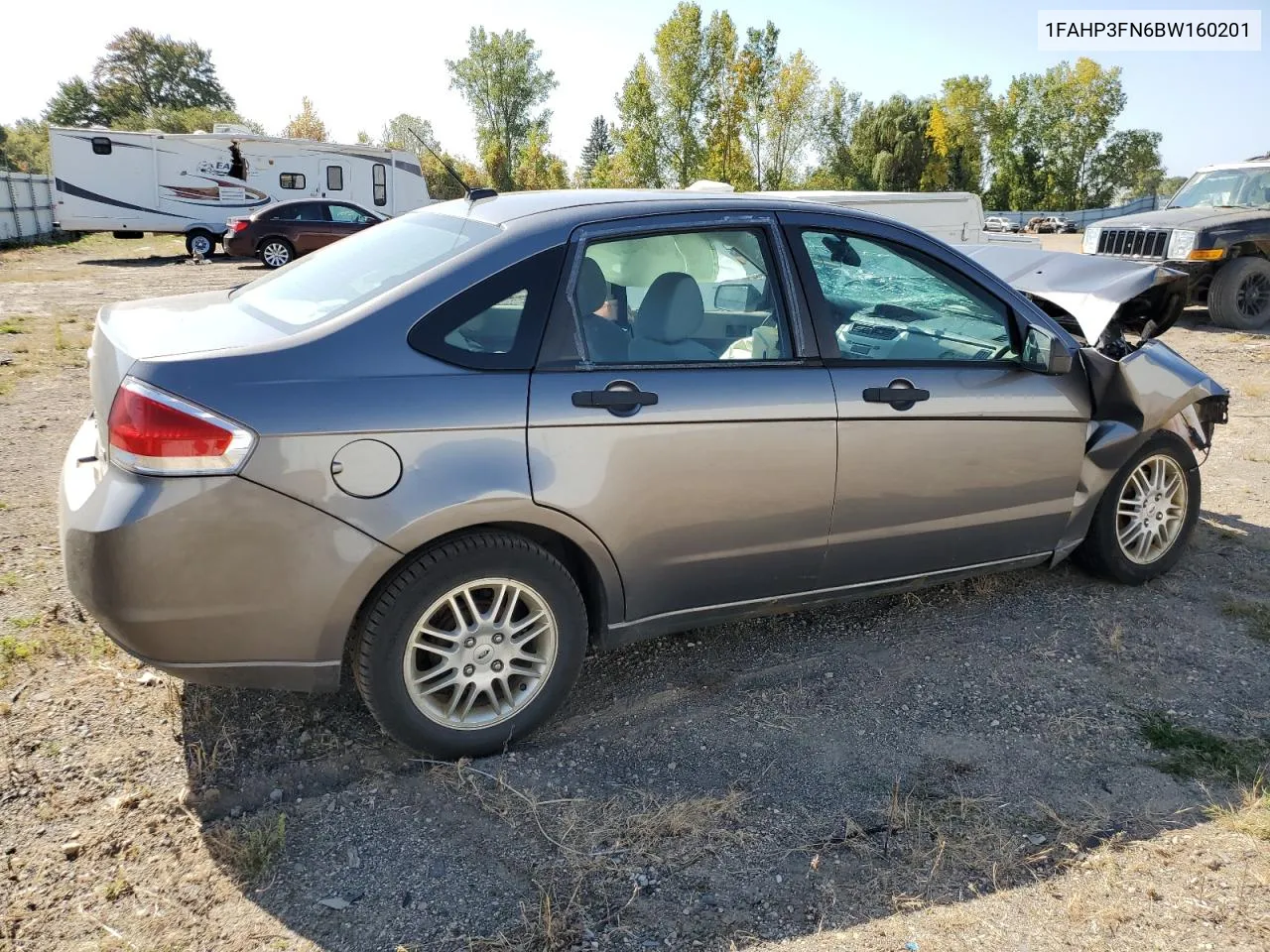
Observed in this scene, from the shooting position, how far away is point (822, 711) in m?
3.43

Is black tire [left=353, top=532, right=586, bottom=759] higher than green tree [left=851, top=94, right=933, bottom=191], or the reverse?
green tree [left=851, top=94, right=933, bottom=191]

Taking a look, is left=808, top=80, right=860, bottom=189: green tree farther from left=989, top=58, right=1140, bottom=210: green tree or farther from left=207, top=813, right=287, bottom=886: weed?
left=207, top=813, right=287, bottom=886: weed

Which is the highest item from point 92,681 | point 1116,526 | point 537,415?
point 537,415

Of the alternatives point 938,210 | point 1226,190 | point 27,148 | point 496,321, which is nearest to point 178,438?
point 496,321

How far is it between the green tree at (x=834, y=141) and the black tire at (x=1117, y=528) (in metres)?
37.8

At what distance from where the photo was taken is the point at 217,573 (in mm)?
2611

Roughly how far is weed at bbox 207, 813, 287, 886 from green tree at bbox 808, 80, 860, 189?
4046 centimetres

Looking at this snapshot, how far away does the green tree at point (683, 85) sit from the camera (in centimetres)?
3609

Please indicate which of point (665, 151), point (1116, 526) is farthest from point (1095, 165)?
point (1116, 526)

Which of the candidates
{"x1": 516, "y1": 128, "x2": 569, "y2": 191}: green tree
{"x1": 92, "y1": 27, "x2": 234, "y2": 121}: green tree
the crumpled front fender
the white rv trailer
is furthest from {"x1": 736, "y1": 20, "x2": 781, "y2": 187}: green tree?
{"x1": 92, "y1": 27, "x2": 234, "y2": 121}: green tree

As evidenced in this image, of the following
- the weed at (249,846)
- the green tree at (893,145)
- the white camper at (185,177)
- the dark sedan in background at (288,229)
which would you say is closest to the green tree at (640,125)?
the white camper at (185,177)

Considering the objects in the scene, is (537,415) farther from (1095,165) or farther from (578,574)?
(1095,165)

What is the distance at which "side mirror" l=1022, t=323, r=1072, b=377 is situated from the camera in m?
3.77

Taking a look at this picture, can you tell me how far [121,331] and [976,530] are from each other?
3117 mm
